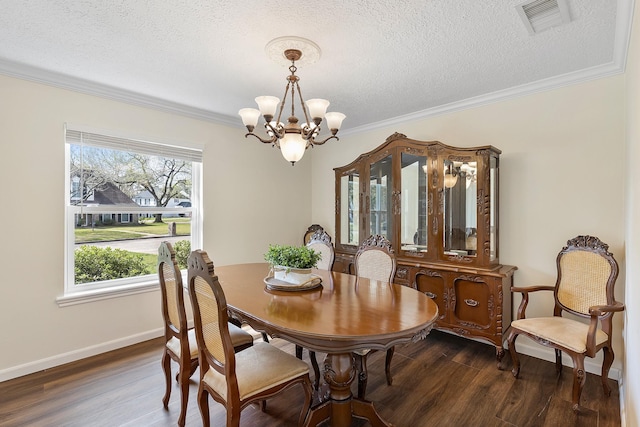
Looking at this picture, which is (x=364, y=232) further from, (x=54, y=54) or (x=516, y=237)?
(x=54, y=54)

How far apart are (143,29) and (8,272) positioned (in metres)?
2.21

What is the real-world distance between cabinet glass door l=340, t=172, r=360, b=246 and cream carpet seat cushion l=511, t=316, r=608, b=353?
1.95 metres

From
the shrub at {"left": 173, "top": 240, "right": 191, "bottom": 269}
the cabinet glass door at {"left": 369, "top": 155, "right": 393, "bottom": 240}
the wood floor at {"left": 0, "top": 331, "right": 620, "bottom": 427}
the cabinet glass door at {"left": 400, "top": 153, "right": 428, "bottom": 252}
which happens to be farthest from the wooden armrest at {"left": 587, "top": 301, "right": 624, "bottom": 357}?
the shrub at {"left": 173, "top": 240, "right": 191, "bottom": 269}

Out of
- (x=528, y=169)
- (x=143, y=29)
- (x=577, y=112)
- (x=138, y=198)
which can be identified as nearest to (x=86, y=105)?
(x=138, y=198)

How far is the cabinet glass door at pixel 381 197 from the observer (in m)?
3.61

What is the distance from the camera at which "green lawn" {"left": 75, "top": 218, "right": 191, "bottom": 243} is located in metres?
3.06

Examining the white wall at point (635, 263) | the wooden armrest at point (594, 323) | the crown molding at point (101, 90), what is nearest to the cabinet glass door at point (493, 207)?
the wooden armrest at point (594, 323)

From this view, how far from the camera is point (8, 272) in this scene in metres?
2.57

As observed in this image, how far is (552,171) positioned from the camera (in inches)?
113

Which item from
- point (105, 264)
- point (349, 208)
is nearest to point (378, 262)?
point (349, 208)

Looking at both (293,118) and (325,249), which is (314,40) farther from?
(325,249)

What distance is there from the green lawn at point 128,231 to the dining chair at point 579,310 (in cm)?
342

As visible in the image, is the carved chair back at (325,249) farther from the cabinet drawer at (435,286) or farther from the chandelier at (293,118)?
the chandelier at (293,118)

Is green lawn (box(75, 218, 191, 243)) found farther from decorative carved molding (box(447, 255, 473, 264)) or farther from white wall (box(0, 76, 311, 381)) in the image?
decorative carved molding (box(447, 255, 473, 264))
